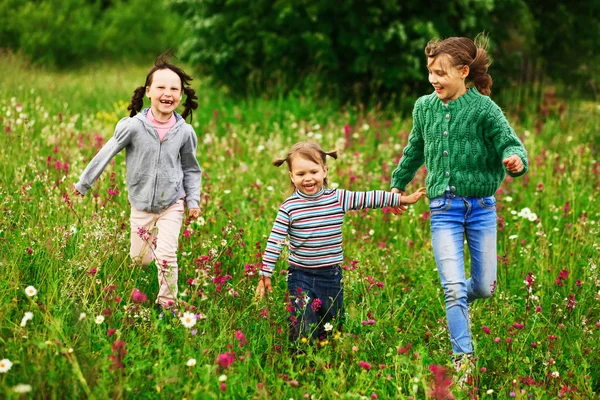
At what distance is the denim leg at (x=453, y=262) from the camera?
12.1 feet

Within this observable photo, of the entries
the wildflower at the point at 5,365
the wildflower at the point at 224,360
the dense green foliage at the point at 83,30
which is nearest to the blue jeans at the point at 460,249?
the wildflower at the point at 224,360

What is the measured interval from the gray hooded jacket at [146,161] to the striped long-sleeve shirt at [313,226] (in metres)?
0.81

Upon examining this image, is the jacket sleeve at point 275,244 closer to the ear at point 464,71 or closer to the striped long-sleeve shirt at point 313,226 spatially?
the striped long-sleeve shirt at point 313,226

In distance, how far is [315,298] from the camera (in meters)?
3.83

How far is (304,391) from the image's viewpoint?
3268mm

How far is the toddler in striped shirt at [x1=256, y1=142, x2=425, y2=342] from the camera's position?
3721 mm

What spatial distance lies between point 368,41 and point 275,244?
6777 mm

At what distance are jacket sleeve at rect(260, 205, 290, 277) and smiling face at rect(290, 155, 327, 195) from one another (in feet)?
0.60

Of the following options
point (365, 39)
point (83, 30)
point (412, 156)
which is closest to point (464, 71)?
point (412, 156)

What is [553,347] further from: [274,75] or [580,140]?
[274,75]

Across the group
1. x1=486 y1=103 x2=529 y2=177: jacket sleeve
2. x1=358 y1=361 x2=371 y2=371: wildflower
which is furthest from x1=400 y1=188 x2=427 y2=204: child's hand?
x1=358 y1=361 x2=371 y2=371: wildflower

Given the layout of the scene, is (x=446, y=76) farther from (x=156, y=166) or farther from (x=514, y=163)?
(x=156, y=166)

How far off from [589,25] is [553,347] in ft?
31.1

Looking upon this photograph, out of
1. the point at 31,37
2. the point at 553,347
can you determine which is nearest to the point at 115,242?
the point at 553,347
